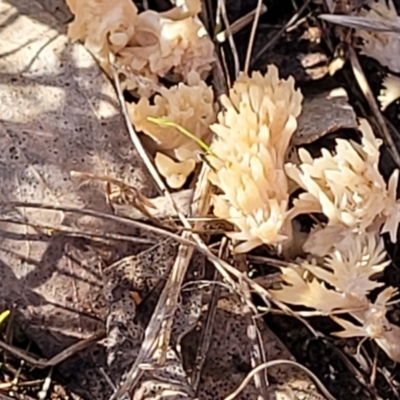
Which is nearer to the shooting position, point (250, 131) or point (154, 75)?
point (250, 131)

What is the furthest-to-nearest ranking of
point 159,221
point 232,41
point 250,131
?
point 232,41
point 159,221
point 250,131

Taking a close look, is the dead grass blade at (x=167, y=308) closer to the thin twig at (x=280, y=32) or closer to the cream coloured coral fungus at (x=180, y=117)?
the cream coloured coral fungus at (x=180, y=117)

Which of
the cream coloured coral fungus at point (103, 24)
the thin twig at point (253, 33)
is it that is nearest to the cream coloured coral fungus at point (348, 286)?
the thin twig at point (253, 33)

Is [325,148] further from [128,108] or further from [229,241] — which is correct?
[128,108]

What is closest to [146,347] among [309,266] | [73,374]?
[73,374]

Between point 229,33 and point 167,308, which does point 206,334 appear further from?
point 229,33

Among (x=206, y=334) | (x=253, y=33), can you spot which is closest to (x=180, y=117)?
(x=253, y=33)

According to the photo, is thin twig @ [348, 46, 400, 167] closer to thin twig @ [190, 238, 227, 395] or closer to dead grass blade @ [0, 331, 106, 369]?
thin twig @ [190, 238, 227, 395]
